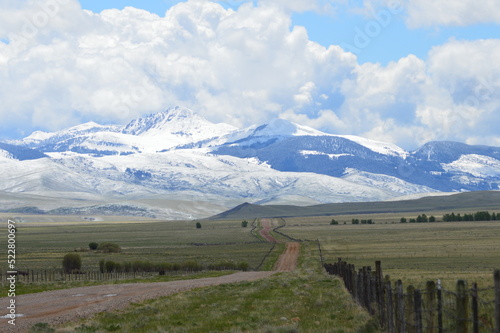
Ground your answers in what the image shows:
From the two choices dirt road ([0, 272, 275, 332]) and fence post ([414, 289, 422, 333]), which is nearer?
fence post ([414, 289, 422, 333])

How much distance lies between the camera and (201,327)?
77.6ft

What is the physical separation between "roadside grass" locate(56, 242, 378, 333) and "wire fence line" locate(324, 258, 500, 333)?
2.90 feet

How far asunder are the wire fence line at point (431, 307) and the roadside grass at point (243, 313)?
883 millimetres

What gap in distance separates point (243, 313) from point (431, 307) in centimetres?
1162

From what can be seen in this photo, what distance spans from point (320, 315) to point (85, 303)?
1113cm

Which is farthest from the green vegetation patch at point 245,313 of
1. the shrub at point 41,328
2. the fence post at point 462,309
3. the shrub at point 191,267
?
the shrub at point 191,267

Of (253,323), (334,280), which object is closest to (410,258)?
(334,280)

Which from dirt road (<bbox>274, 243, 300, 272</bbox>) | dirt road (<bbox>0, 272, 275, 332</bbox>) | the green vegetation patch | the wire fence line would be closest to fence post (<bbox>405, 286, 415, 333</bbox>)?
the wire fence line

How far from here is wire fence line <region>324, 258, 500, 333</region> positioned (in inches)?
596

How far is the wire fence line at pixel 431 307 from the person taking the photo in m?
15.1

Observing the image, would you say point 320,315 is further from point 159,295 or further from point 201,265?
A: point 201,265

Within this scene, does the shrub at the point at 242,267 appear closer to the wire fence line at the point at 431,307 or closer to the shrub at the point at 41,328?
the wire fence line at the point at 431,307

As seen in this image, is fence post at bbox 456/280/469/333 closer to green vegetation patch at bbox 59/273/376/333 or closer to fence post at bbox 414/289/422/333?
fence post at bbox 414/289/422/333

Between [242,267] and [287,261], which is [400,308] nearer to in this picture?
[242,267]
